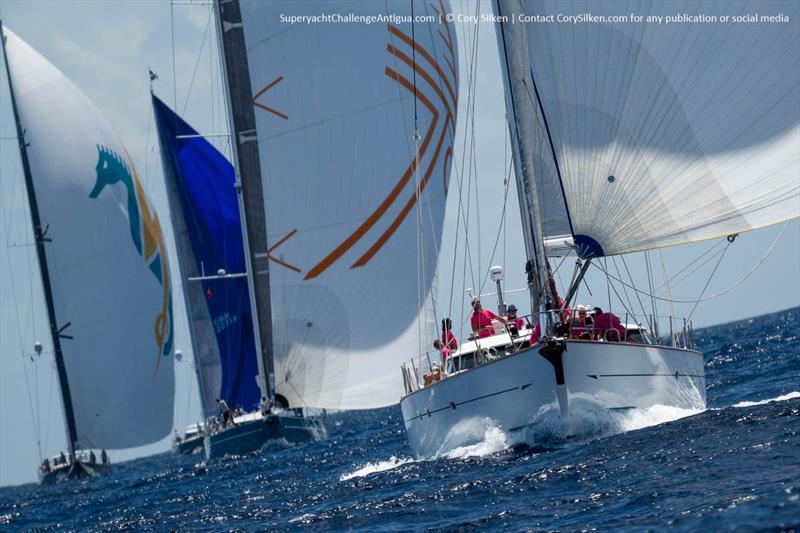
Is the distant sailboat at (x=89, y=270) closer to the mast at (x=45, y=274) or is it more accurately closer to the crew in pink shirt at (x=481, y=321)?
the mast at (x=45, y=274)

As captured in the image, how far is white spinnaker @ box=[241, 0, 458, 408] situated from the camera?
2272 cm

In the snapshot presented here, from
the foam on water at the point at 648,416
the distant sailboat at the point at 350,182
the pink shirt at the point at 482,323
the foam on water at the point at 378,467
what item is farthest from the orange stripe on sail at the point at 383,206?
the foam on water at the point at 648,416

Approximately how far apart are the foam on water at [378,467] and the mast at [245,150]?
906 cm

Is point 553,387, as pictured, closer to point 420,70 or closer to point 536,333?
point 536,333

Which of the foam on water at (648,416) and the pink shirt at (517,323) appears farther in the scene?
the pink shirt at (517,323)

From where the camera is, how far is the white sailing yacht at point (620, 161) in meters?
12.9

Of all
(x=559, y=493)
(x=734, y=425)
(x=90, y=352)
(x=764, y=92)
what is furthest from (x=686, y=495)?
(x=90, y=352)

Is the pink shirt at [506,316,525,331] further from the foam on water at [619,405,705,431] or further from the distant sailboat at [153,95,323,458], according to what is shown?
the distant sailboat at [153,95,323,458]

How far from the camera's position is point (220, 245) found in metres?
38.2

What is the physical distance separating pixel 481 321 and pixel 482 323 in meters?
0.03

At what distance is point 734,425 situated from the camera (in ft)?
41.5

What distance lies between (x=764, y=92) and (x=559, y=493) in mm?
5421

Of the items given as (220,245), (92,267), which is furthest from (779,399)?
(220,245)

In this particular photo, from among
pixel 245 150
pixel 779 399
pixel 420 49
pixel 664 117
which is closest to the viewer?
pixel 664 117
